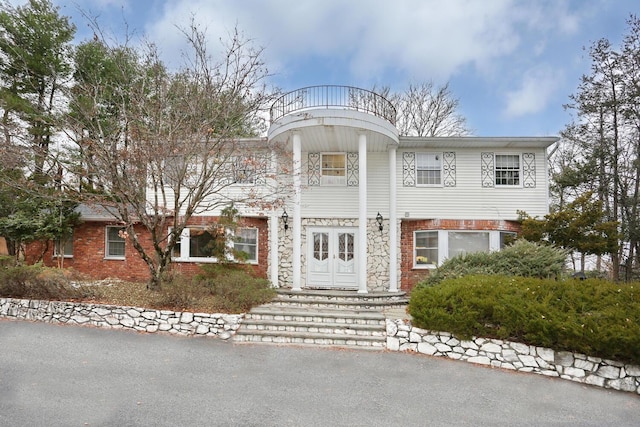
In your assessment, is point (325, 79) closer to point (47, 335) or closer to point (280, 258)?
point (280, 258)

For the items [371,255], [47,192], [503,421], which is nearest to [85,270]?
[47,192]

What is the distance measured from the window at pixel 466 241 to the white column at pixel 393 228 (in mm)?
1948

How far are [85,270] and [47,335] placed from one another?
273 inches

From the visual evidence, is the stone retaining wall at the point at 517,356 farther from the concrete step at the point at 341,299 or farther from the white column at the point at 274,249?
the white column at the point at 274,249

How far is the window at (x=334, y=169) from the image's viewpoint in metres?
12.4

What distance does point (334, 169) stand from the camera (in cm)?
1245

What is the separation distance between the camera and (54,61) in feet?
47.5

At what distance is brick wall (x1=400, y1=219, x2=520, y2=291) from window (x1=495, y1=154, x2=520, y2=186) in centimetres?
142

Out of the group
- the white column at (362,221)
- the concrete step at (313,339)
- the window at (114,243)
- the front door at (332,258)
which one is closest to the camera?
the concrete step at (313,339)

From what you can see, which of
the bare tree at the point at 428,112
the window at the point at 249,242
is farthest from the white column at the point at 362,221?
the bare tree at the point at 428,112

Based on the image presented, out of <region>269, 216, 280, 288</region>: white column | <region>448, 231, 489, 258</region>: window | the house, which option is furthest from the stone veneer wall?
<region>448, 231, 489, 258</region>: window

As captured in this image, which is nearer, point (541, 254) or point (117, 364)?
point (117, 364)

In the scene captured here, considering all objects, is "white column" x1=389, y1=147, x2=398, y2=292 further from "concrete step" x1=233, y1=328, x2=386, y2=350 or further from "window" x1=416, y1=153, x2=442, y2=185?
"concrete step" x1=233, y1=328, x2=386, y2=350

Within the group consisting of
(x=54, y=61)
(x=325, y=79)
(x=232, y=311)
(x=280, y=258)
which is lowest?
(x=232, y=311)
